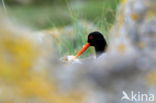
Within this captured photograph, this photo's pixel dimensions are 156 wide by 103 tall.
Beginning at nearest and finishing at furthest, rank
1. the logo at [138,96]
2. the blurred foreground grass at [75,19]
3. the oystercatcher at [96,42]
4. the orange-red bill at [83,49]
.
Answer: the logo at [138,96], the orange-red bill at [83,49], the oystercatcher at [96,42], the blurred foreground grass at [75,19]

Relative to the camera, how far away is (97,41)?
4.87 metres

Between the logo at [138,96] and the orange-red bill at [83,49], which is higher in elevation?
the logo at [138,96]

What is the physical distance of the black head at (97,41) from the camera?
4.77 metres

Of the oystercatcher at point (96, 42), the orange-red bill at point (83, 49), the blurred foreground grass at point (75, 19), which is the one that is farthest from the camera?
the blurred foreground grass at point (75, 19)

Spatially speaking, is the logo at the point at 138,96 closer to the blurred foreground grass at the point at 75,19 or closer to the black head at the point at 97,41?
the blurred foreground grass at the point at 75,19

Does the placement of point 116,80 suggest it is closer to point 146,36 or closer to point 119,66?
point 119,66

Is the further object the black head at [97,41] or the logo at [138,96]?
the black head at [97,41]

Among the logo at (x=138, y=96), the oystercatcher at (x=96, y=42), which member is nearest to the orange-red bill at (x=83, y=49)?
the oystercatcher at (x=96, y=42)

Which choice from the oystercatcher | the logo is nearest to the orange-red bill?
the oystercatcher

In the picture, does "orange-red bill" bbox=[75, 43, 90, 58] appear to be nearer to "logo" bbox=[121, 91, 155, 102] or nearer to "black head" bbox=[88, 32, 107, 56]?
"black head" bbox=[88, 32, 107, 56]

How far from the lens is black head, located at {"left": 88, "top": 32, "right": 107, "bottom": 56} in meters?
4.77

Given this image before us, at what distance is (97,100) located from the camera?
2109 millimetres

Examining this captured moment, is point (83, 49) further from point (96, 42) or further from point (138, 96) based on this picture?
point (138, 96)

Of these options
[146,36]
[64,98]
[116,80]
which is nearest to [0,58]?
[64,98]
